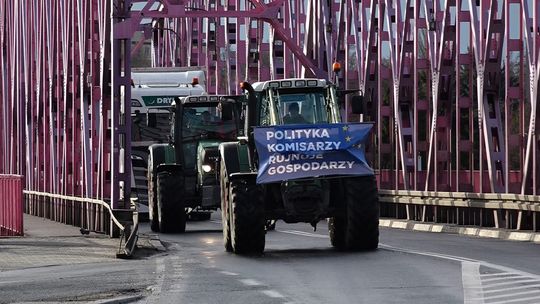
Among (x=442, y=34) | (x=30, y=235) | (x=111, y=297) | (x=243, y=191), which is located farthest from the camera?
(x=442, y=34)

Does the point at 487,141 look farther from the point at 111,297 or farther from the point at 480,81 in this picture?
the point at 111,297

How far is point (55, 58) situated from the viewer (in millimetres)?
46375

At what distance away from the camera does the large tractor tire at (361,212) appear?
24.1m

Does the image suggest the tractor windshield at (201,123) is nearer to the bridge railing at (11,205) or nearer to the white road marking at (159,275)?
the bridge railing at (11,205)

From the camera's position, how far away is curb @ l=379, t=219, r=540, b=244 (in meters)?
30.5

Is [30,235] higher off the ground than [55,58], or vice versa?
[55,58]

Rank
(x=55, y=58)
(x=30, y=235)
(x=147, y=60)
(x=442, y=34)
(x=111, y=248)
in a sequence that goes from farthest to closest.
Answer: (x=147, y=60) → (x=55, y=58) → (x=442, y=34) → (x=30, y=235) → (x=111, y=248)

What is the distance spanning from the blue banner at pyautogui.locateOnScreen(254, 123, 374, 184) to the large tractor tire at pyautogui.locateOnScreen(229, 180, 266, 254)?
251 mm

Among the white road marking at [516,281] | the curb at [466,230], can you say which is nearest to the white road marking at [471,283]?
the white road marking at [516,281]

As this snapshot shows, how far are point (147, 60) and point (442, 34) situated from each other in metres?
113

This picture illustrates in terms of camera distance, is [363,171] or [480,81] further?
[480,81]

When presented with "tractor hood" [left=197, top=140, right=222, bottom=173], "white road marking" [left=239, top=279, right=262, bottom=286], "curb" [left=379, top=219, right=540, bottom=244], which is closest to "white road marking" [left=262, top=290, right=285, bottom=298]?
"white road marking" [left=239, top=279, right=262, bottom=286]

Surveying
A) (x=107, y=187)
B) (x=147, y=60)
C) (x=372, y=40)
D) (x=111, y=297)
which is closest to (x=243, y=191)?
(x=111, y=297)

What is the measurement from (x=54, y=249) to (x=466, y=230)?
9926mm
